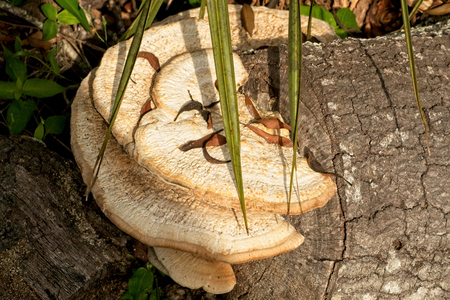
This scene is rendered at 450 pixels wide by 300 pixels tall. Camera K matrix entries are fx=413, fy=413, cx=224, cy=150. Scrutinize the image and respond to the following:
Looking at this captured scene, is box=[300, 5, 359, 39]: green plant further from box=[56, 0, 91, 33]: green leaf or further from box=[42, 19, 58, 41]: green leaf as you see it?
box=[42, 19, 58, 41]: green leaf

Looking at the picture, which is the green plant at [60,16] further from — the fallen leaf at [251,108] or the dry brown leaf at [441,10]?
the dry brown leaf at [441,10]

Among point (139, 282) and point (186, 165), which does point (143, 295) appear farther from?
point (186, 165)

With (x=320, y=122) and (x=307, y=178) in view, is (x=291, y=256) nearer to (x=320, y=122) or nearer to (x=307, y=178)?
(x=307, y=178)

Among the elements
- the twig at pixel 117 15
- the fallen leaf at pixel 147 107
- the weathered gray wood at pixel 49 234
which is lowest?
the weathered gray wood at pixel 49 234

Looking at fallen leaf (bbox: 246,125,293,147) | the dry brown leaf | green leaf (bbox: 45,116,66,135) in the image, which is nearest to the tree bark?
fallen leaf (bbox: 246,125,293,147)

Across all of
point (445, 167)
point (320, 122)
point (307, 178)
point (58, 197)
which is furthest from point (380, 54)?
point (58, 197)

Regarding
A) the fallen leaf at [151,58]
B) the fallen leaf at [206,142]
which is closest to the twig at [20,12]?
the fallen leaf at [151,58]

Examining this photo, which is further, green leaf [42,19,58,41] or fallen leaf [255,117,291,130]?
green leaf [42,19,58,41]
